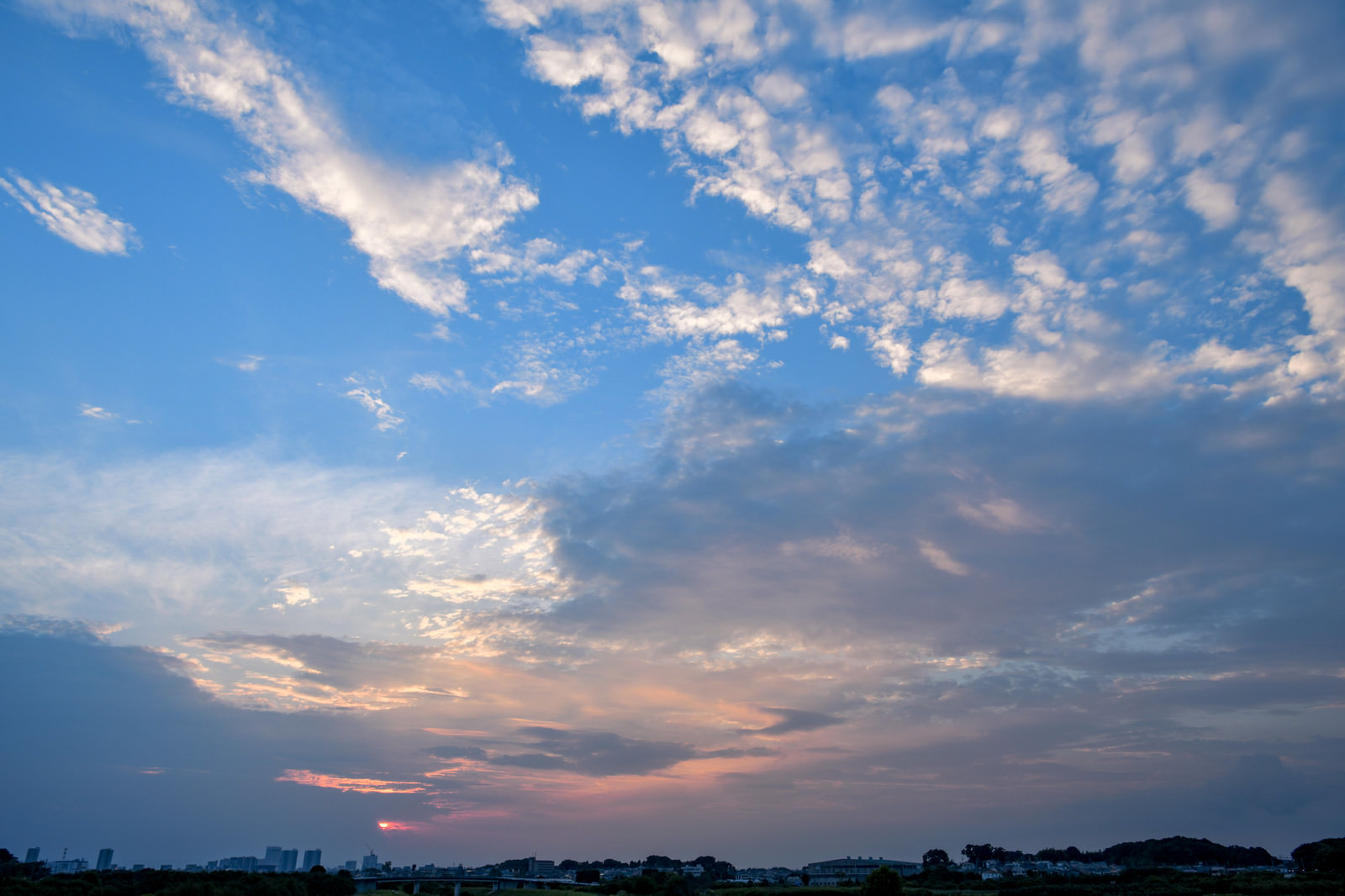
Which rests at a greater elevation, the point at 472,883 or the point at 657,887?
the point at 657,887

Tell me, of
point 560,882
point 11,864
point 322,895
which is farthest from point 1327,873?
point 11,864

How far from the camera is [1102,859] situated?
7825 inches

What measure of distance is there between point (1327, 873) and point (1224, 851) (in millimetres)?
92649

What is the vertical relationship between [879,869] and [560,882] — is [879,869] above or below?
above

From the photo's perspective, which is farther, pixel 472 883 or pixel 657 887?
pixel 472 883

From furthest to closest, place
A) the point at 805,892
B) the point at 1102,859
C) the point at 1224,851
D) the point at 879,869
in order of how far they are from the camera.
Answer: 1. the point at 1102,859
2. the point at 1224,851
3. the point at 805,892
4. the point at 879,869

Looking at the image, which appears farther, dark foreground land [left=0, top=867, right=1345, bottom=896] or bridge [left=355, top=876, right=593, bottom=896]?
bridge [left=355, top=876, right=593, bottom=896]

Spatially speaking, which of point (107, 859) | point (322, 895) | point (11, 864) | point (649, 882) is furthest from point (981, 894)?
point (107, 859)

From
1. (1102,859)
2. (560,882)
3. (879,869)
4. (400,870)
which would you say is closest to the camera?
(879,869)

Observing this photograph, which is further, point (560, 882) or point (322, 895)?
point (560, 882)

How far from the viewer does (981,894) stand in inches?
3844

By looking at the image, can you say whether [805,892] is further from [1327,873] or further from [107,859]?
[107,859]

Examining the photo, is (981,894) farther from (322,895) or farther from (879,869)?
(322,895)

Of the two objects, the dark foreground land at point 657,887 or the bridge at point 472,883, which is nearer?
the dark foreground land at point 657,887
